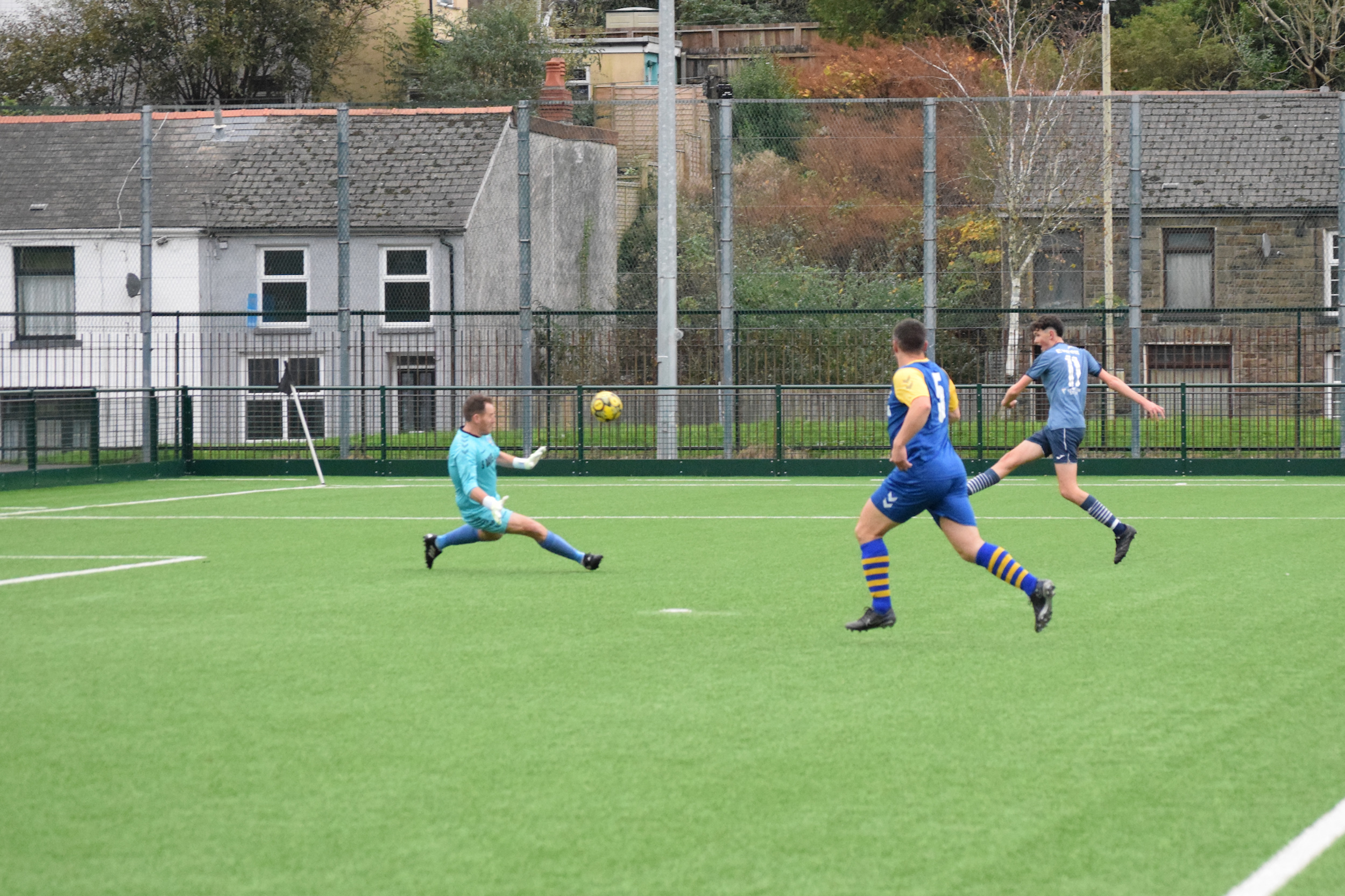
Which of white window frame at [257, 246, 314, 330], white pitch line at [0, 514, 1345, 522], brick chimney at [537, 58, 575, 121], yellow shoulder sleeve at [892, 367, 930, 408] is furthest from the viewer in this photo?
brick chimney at [537, 58, 575, 121]

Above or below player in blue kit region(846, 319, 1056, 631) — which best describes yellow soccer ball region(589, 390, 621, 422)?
above

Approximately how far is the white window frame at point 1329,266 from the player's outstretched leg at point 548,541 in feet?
74.4

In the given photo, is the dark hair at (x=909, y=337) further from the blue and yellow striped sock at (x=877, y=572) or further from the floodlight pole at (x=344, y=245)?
the floodlight pole at (x=344, y=245)

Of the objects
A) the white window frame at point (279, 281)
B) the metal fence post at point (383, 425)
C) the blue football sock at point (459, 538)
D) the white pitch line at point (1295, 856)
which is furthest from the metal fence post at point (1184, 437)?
the white pitch line at point (1295, 856)

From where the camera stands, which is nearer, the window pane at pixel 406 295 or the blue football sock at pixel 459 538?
the blue football sock at pixel 459 538

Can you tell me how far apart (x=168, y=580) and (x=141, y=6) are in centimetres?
3515

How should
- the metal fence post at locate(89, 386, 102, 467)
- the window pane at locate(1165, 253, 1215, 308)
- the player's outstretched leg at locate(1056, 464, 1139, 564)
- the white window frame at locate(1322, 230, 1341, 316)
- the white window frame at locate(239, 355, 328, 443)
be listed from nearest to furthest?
the player's outstretched leg at locate(1056, 464, 1139, 564) < the metal fence post at locate(89, 386, 102, 467) < the white window frame at locate(239, 355, 328, 443) < the white window frame at locate(1322, 230, 1341, 316) < the window pane at locate(1165, 253, 1215, 308)

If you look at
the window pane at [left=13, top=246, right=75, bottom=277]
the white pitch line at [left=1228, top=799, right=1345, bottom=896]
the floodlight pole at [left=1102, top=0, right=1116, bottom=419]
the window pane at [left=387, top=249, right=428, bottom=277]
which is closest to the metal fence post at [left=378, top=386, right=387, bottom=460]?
the window pane at [left=387, top=249, right=428, bottom=277]

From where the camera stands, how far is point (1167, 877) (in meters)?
4.87

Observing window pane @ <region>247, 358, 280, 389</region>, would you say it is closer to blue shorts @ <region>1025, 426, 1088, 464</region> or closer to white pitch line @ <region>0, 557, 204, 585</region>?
white pitch line @ <region>0, 557, 204, 585</region>

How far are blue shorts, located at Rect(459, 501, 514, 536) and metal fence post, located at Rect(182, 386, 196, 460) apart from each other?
44.3ft

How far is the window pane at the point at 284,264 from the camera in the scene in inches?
1304

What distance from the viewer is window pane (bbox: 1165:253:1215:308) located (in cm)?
3306

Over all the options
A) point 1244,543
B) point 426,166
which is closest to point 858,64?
point 426,166
